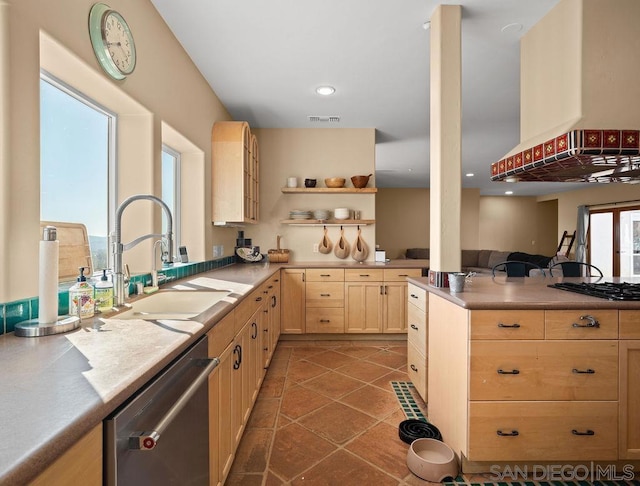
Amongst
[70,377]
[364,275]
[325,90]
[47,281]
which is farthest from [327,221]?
[70,377]

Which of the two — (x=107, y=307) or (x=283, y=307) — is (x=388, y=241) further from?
(x=107, y=307)

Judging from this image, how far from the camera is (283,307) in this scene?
3.90 meters

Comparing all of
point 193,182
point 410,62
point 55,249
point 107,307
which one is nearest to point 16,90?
point 55,249

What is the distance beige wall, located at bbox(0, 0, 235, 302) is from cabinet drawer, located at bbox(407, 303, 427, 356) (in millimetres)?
1871

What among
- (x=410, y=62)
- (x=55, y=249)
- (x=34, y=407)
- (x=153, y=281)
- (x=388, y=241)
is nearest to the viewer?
(x=34, y=407)

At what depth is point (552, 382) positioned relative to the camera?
167 centimetres

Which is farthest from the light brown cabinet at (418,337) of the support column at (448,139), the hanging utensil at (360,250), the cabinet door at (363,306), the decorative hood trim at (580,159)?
the hanging utensil at (360,250)

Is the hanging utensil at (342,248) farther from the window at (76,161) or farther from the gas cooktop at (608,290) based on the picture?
the window at (76,161)

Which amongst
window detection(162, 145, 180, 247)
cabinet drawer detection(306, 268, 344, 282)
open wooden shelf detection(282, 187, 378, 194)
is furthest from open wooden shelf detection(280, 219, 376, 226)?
window detection(162, 145, 180, 247)

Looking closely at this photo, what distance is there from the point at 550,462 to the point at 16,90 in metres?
2.79

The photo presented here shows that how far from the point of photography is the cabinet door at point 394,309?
395 centimetres

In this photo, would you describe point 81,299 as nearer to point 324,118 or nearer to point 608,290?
point 608,290

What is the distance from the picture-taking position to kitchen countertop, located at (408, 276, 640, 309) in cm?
167

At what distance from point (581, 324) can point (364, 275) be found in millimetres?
2391
